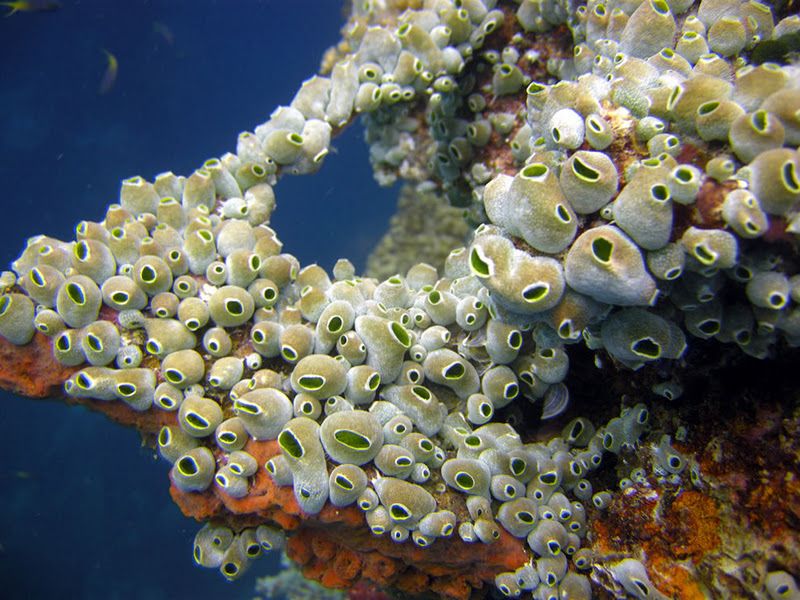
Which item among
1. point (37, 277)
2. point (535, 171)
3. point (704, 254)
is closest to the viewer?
point (704, 254)

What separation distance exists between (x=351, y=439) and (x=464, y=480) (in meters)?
0.65

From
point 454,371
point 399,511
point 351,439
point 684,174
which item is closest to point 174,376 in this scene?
point 351,439

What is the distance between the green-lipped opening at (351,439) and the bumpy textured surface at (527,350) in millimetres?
15

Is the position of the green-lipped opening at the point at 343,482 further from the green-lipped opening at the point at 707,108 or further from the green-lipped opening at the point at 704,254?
the green-lipped opening at the point at 707,108

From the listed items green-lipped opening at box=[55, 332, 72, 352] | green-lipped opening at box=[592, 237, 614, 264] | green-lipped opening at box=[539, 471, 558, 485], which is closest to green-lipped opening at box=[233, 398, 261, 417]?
green-lipped opening at box=[55, 332, 72, 352]

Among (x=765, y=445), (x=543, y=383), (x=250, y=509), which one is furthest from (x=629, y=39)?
(x=250, y=509)

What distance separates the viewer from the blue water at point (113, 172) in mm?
15773

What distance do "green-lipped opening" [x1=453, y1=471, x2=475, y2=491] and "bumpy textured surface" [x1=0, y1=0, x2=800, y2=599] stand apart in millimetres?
19

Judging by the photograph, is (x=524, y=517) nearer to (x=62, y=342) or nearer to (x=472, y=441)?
(x=472, y=441)

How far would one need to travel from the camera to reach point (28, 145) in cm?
2048

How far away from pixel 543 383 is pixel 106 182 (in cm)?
2695

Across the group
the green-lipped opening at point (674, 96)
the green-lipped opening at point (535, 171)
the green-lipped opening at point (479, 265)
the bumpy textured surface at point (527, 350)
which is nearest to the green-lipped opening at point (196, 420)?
the bumpy textured surface at point (527, 350)

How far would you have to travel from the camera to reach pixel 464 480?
7.97 feet

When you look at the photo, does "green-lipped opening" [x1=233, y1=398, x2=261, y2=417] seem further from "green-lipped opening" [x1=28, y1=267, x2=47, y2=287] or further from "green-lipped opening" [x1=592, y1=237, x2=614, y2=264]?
"green-lipped opening" [x1=592, y1=237, x2=614, y2=264]
